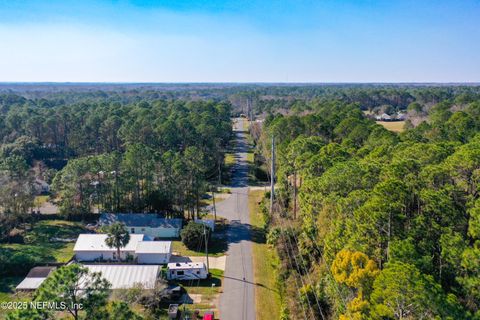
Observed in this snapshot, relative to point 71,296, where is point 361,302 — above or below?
below

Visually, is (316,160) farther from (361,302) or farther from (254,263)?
(361,302)

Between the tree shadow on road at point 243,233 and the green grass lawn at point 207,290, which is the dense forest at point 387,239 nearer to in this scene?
the tree shadow on road at point 243,233

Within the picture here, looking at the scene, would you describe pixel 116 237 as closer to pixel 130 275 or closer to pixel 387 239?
pixel 130 275

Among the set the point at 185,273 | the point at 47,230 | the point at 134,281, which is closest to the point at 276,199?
the point at 185,273

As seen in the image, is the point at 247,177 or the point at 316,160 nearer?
the point at 316,160

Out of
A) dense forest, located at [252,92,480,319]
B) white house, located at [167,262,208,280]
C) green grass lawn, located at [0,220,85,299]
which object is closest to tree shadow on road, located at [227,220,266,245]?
dense forest, located at [252,92,480,319]

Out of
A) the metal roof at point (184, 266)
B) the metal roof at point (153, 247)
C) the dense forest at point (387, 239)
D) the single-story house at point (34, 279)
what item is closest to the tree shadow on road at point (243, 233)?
the dense forest at point (387, 239)

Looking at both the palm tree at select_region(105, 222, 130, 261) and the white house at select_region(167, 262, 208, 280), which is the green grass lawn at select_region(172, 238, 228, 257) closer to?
the white house at select_region(167, 262, 208, 280)

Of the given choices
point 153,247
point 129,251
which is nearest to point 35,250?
point 129,251
